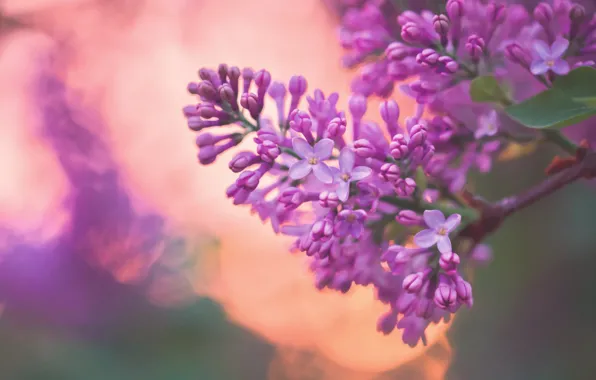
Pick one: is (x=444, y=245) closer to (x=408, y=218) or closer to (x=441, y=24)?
(x=408, y=218)

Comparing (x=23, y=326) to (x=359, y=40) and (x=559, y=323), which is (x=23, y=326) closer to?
(x=359, y=40)

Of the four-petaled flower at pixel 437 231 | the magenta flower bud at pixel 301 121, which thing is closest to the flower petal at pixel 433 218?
the four-petaled flower at pixel 437 231

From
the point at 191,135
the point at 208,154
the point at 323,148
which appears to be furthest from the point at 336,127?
the point at 191,135

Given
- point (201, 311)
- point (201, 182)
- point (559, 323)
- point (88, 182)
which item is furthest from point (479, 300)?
point (88, 182)

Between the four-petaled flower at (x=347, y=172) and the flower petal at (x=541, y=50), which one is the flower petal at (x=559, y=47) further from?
the four-petaled flower at (x=347, y=172)

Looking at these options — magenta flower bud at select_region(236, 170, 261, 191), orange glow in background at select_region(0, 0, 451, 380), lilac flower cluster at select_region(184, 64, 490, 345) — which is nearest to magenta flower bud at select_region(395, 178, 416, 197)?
lilac flower cluster at select_region(184, 64, 490, 345)

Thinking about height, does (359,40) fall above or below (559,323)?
above

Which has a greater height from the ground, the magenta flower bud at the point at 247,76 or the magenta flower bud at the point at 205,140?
the magenta flower bud at the point at 247,76
